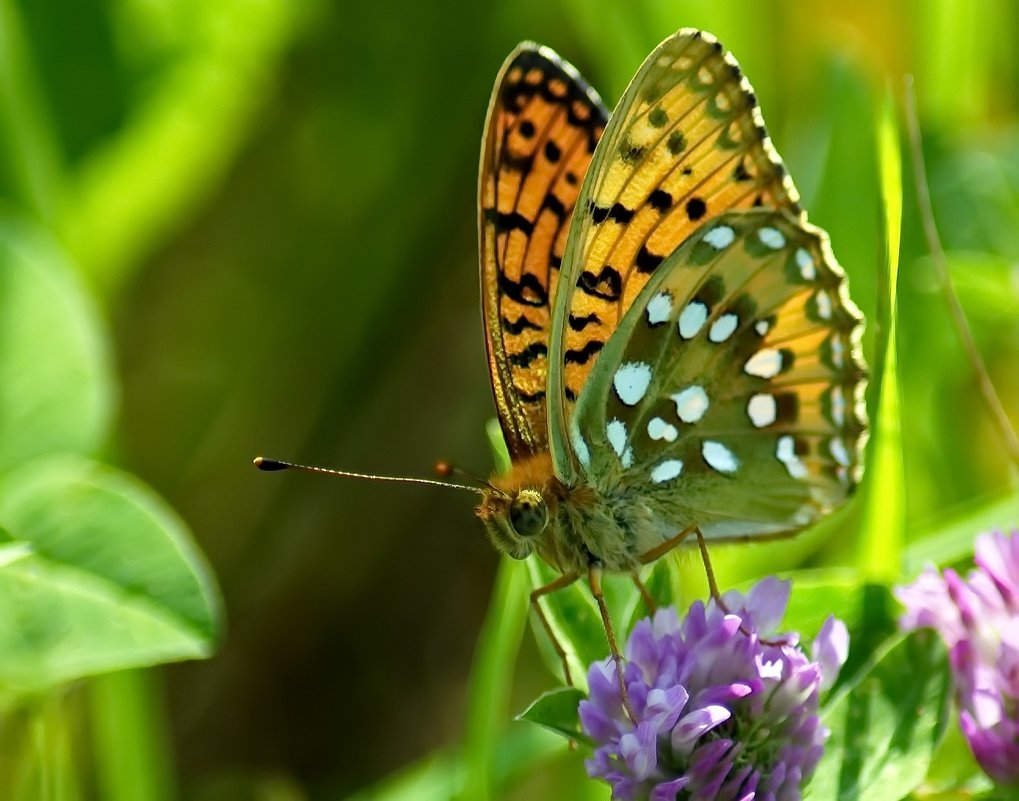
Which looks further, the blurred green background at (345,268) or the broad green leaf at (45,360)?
the blurred green background at (345,268)

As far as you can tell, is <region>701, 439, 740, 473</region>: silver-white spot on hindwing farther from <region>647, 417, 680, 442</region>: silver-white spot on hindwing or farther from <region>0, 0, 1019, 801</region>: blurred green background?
<region>0, 0, 1019, 801</region>: blurred green background

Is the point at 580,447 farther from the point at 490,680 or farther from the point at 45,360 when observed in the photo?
the point at 45,360

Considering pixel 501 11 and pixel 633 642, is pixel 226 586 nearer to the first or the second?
pixel 501 11

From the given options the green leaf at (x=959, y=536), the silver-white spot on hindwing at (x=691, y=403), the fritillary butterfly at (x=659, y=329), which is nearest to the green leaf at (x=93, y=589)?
the fritillary butterfly at (x=659, y=329)

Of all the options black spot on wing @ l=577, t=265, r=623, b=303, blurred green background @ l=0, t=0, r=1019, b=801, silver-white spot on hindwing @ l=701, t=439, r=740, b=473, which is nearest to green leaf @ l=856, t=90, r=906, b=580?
silver-white spot on hindwing @ l=701, t=439, r=740, b=473

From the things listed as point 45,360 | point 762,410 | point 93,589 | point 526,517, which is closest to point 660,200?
point 762,410

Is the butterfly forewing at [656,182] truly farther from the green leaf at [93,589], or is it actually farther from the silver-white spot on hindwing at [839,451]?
the green leaf at [93,589]

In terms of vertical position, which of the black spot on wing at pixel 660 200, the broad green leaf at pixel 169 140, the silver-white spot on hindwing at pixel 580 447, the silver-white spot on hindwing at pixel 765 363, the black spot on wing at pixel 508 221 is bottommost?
the silver-white spot on hindwing at pixel 580 447

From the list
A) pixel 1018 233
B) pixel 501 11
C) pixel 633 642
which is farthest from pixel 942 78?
pixel 633 642
